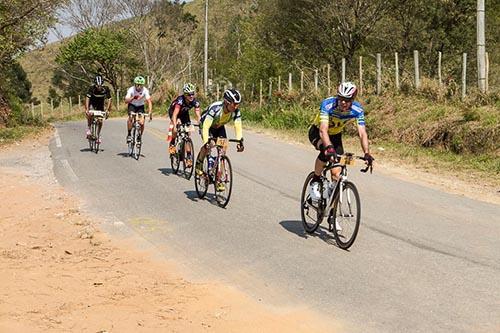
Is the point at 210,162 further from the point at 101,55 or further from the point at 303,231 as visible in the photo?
the point at 101,55

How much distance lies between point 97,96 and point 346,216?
1130 centimetres

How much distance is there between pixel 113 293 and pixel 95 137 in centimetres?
1194

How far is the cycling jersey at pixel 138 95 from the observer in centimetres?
1566

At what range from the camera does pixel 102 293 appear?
6.03 metres

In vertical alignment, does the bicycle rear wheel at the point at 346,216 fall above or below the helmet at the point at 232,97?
below

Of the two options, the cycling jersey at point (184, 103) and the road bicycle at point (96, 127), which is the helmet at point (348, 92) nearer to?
the cycling jersey at point (184, 103)

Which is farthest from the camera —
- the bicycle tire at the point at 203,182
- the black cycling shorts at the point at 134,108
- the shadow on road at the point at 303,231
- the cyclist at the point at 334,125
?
the black cycling shorts at the point at 134,108

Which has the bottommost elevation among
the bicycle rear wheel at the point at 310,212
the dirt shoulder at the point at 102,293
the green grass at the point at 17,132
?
the dirt shoulder at the point at 102,293

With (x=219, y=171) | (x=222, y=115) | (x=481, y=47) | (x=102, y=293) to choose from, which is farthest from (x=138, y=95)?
(x=102, y=293)

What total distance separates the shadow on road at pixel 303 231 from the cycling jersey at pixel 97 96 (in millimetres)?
9573

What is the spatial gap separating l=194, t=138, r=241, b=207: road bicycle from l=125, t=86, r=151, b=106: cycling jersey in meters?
5.55

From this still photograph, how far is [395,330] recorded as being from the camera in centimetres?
522

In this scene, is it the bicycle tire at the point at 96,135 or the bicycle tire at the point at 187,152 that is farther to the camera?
the bicycle tire at the point at 96,135

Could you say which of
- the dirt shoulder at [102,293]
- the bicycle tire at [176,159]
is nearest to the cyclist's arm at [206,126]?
the dirt shoulder at [102,293]
